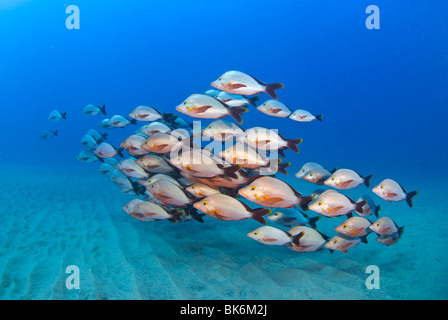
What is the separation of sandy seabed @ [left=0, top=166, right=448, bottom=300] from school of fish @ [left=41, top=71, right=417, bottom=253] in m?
0.47

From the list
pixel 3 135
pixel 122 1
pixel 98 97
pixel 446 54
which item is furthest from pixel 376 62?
pixel 3 135

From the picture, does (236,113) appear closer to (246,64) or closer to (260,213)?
(260,213)

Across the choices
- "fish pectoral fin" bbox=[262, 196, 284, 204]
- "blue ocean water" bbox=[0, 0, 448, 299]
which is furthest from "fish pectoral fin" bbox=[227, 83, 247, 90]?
"blue ocean water" bbox=[0, 0, 448, 299]

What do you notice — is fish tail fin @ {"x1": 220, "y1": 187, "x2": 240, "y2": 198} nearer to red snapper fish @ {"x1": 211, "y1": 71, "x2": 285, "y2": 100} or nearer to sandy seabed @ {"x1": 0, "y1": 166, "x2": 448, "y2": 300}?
sandy seabed @ {"x1": 0, "y1": 166, "x2": 448, "y2": 300}

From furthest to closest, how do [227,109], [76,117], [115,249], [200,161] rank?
[76,117]
[115,249]
[227,109]
[200,161]

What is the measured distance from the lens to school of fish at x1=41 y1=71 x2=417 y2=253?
286cm

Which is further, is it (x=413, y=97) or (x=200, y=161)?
(x=413, y=97)

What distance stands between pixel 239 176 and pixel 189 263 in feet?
5.67

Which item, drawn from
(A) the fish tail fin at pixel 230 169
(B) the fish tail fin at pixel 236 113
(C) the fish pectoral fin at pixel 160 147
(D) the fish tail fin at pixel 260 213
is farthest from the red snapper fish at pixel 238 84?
(D) the fish tail fin at pixel 260 213

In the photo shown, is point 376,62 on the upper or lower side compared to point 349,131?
upper

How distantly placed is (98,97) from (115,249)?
8065cm

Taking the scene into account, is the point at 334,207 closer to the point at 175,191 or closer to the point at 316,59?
the point at 175,191

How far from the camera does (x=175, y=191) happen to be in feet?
10.9

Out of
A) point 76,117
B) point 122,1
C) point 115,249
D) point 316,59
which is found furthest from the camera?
point 76,117
